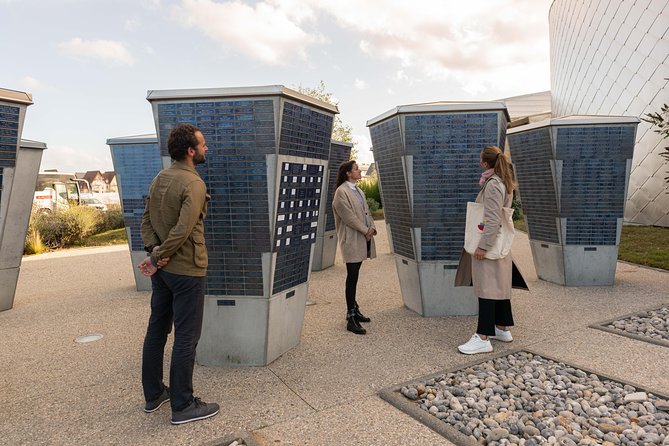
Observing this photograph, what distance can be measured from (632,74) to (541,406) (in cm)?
1754

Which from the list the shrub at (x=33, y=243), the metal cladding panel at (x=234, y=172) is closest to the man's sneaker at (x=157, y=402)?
the metal cladding panel at (x=234, y=172)

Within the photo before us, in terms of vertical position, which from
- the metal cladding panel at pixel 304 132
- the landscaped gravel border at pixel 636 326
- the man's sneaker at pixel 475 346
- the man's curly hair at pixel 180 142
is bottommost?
the man's sneaker at pixel 475 346

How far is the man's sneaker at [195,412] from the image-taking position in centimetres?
321

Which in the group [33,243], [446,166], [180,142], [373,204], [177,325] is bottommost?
[33,243]

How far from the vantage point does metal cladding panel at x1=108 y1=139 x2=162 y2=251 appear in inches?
291

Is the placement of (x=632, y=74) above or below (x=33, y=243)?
above

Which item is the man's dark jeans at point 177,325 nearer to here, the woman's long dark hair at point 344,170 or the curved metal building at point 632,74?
the woman's long dark hair at point 344,170

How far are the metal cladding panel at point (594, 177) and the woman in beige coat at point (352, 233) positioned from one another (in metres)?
3.46

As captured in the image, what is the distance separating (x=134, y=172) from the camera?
24.5ft

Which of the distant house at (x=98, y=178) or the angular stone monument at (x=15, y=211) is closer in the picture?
the angular stone monument at (x=15, y=211)

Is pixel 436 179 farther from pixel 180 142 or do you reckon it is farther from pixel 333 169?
pixel 333 169

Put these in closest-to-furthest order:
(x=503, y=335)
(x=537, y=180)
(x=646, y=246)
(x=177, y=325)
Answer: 1. (x=177, y=325)
2. (x=503, y=335)
3. (x=537, y=180)
4. (x=646, y=246)

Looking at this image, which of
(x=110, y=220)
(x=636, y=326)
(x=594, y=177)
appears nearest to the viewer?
(x=636, y=326)

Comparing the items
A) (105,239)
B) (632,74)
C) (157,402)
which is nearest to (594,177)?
(157,402)
